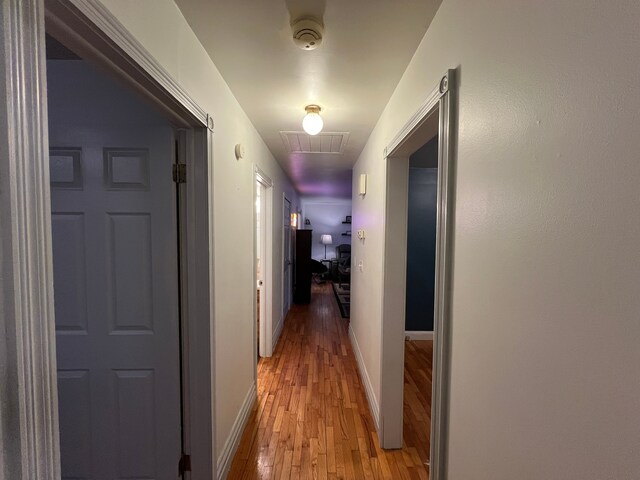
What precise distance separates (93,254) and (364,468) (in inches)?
78.7

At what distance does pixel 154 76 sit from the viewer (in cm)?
99

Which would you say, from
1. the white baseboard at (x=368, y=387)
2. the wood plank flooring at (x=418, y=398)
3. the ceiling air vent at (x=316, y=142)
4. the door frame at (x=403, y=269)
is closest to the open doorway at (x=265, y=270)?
the ceiling air vent at (x=316, y=142)

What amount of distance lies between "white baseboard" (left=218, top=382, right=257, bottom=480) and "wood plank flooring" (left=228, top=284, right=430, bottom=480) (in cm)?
7

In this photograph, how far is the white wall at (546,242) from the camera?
17.6 inches

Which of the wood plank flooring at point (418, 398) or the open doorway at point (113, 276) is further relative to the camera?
the wood plank flooring at point (418, 398)

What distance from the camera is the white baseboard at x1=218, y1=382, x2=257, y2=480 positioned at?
1.68 meters

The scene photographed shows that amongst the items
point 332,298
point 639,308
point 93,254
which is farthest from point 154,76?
point 332,298

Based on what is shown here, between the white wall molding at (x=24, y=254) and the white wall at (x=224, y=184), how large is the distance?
1.17 feet

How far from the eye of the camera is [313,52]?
1.42 m

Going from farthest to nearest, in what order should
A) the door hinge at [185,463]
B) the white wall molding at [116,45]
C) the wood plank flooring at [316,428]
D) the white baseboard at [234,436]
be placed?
the wood plank flooring at [316,428] < the white baseboard at [234,436] < the door hinge at [185,463] < the white wall molding at [116,45]

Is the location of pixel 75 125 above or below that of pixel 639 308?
above

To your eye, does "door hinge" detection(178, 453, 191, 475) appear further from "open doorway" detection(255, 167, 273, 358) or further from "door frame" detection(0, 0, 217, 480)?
"open doorway" detection(255, 167, 273, 358)

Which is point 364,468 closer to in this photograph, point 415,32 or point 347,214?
point 415,32

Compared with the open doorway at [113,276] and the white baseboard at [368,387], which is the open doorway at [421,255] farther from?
the open doorway at [113,276]
